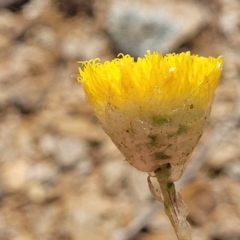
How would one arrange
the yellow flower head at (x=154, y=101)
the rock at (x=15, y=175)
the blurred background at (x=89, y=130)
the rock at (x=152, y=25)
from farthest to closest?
the rock at (x=152, y=25) < the rock at (x=15, y=175) < the blurred background at (x=89, y=130) < the yellow flower head at (x=154, y=101)

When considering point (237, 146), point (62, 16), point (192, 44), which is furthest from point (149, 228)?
point (62, 16)

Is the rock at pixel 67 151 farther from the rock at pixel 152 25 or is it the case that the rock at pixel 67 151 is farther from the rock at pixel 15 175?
the rock at pixel 152 25

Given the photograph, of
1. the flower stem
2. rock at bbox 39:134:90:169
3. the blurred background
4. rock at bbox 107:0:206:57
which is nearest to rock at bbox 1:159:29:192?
the blurred background

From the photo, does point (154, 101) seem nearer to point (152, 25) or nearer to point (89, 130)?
point (89, 130)

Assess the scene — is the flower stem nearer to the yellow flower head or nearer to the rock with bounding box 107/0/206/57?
the yellow flower head

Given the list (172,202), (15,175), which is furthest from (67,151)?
(172,202)

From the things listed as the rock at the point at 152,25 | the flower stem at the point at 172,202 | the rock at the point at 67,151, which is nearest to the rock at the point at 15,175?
the rock at the point at 67,151
